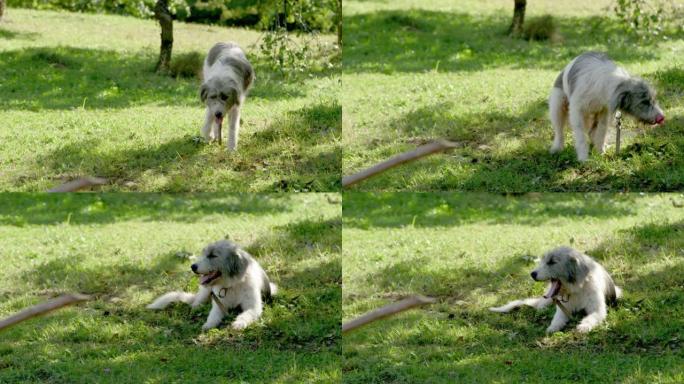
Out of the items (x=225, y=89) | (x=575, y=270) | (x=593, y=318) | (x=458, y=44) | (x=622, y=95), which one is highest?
(x=622, y=95)

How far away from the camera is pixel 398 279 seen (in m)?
9.98

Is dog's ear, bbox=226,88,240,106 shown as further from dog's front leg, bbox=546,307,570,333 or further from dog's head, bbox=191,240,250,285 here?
dog's front leg, bbox=546,307,570,333

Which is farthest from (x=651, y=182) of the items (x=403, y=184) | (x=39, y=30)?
(x=39, y=30)

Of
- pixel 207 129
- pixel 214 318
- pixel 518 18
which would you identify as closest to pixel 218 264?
pixel 214 318

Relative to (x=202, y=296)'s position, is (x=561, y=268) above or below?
above

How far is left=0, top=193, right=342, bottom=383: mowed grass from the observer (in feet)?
27.0

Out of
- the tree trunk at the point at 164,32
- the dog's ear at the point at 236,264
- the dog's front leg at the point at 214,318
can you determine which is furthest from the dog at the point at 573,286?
the tree trunk at the point at 164,32

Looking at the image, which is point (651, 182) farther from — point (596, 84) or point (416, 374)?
point (416, 374)

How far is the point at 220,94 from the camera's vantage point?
428 inches

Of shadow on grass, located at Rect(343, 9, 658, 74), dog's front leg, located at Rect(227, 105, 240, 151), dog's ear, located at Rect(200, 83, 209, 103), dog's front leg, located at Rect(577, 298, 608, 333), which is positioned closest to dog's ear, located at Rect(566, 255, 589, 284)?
dog's front leg, located at Rect(577, 298, 608, 333)

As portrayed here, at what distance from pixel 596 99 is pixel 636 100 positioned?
0.43 metres

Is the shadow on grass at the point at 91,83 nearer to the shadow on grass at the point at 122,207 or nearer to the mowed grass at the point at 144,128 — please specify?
the mowed grass at the point at 144,128

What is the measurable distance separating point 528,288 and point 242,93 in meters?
4.35

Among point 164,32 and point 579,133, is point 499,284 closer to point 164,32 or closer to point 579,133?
point 579,133
